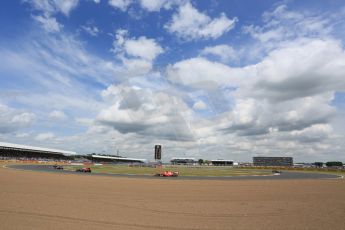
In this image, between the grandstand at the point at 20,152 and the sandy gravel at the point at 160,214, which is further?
the grandstand at the point at 20,152

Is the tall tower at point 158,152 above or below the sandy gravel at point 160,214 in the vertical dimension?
above

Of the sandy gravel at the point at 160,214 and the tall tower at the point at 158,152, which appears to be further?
the tall tower at the point at 158,152

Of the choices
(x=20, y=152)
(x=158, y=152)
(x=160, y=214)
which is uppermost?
(x=158, y=152)

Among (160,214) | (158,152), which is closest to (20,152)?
(158,152)

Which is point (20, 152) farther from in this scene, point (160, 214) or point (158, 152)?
point (160, 214)

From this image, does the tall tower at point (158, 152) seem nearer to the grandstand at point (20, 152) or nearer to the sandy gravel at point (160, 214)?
the grandstand at point (20, 152)

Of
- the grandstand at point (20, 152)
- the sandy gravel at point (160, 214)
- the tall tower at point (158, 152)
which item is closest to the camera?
the sandy gravel at point (160, 214)

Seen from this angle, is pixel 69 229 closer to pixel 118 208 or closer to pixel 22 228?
pixel 22 228

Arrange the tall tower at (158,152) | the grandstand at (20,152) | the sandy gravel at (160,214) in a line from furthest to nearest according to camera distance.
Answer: the tall tower at (158,152), the grandstand at (20,152), the sandy gravel at (160,214)

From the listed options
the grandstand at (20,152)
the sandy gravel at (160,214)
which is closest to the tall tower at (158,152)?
the grandstand at (20,152)

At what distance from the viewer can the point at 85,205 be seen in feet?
56.0

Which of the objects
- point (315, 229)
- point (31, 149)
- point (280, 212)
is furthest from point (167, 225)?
point (31, 149)

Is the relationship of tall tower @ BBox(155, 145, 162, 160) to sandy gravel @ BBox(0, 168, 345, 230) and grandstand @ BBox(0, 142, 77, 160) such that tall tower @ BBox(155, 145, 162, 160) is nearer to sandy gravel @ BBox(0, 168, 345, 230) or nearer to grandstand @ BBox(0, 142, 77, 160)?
grandstand @ BBox(0, 142, 77, 160)

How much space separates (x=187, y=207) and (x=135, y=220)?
470 centimetres
